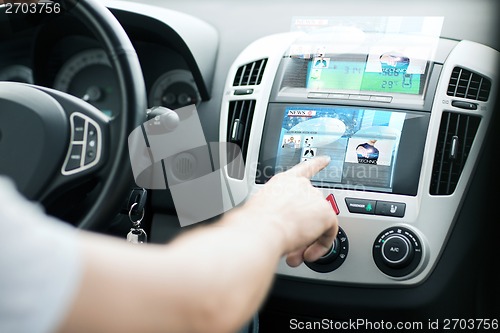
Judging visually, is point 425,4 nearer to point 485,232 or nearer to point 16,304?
point 485,232

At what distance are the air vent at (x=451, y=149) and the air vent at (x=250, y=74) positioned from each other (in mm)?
449

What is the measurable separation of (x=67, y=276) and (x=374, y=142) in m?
0.95

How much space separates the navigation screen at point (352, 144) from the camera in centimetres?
127

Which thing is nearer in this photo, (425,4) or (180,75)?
(425,4)

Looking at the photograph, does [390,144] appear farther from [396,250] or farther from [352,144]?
[396,250]

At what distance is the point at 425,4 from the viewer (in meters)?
1.37

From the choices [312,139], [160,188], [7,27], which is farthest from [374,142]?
[7,27]

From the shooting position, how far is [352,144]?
4.20 feet

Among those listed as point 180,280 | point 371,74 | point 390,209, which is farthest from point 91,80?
point 180,280

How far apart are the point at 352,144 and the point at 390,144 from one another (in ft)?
0.26

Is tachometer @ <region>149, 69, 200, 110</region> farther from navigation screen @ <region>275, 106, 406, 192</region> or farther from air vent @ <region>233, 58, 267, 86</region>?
navigation screen @ <region>275, 106, 406, 192</region>

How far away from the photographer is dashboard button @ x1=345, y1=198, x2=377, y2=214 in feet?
4.17

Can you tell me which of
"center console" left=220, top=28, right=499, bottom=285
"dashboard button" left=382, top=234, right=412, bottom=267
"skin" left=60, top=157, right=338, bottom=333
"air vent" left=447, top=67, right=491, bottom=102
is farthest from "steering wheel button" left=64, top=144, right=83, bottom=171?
"air vent" left=447, top=67, right=491, bottom=102

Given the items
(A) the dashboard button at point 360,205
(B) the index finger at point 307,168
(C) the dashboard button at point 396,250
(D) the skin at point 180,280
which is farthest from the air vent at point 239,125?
(D) the skin at point 180,280
